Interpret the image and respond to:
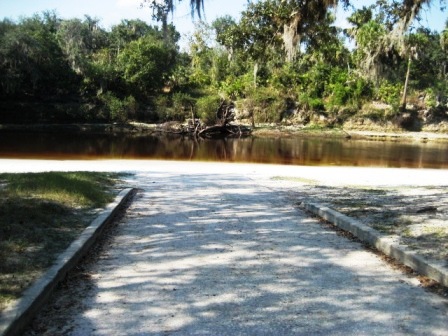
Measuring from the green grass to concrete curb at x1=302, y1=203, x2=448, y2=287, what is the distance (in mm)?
3594

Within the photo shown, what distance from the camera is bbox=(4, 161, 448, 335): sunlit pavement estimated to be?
3.27 m

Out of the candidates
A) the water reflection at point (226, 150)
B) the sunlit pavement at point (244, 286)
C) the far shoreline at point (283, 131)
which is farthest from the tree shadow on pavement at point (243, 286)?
the far shoreline at point (283, 131)

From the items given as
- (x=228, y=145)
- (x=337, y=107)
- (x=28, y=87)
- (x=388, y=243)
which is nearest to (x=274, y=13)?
(x=388, y=243)

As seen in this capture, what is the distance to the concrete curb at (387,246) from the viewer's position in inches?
165

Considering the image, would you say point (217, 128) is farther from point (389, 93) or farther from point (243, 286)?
point (243, 286)

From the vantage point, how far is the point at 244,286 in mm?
4020

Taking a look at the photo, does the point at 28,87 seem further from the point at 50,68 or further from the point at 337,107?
the point at 337,107

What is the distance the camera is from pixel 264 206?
815cm

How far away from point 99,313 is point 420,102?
4983 centimetres

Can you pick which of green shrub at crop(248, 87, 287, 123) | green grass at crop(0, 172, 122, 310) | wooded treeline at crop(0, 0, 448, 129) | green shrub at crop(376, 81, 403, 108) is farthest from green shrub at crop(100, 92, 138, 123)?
green grass at crop(0, 172, 122, 310)

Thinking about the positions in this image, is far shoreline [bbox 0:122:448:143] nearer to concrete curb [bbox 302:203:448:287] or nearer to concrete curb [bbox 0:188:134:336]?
concrete curb [bbox 302:203:448:287]

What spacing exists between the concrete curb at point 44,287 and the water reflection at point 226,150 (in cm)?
1998

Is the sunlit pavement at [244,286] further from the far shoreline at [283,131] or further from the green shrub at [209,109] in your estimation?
the green shrub at [209,109]

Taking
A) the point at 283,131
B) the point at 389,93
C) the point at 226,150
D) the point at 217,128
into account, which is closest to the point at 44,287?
the point at 226,150
